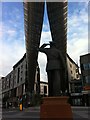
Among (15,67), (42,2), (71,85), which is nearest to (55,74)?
(42,2)

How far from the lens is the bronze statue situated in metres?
12.4

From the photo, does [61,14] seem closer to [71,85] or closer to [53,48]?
[71,85]

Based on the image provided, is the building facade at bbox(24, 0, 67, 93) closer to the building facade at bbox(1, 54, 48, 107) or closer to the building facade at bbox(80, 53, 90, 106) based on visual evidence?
the building facade at bbox(80, 53, 90, 106)

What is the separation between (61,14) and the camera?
5928cm

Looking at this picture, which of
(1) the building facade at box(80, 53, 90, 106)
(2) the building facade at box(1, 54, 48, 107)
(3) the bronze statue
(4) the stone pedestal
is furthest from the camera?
(2) the building facade at box(1, 54, 48, 107)

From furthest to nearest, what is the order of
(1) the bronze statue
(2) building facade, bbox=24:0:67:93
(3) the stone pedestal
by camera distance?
(2) building facade, bbox=24:0:67:93
(1) the bronze statue
(3) the stone pedestal

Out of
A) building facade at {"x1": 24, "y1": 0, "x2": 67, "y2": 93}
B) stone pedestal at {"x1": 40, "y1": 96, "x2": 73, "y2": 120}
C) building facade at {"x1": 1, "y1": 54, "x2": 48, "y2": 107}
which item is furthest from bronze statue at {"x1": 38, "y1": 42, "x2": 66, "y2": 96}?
building facade at {"x1": 1, "y1": 54, "x2": 48, "y2": 107}

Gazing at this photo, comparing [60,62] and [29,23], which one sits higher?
[29,23]

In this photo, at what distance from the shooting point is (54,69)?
41.0 ft

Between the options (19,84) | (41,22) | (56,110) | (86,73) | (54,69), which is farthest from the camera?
(19,84)

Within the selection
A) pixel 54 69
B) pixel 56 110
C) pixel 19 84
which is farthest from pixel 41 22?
pixel 56 110

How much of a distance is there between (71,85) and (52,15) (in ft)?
97.1

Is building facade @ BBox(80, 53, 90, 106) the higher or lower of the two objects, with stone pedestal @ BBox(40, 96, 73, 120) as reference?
higher

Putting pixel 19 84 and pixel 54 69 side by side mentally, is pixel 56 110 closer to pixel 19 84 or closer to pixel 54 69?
pixel 54 69
